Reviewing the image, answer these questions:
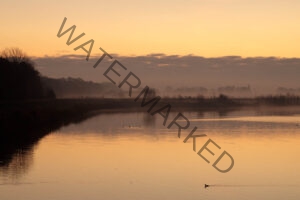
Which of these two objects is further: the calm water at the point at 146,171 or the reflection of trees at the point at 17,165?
the reflection of trees at the point at 17,165

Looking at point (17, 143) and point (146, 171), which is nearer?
point (146, 171)

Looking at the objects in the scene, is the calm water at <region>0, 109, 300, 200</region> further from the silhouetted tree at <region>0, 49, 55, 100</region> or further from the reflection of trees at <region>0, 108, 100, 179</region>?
the silhouetted tree at <region>0, 49, 55, 100</region>

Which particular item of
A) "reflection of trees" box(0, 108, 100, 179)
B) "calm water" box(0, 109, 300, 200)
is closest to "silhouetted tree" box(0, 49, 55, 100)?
"reflection of trees" box(0, 108, 100, 179)

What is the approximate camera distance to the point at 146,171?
59.9ft

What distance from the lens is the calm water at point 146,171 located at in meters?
14.5

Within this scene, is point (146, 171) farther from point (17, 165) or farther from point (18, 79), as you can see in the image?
point (18, 79)

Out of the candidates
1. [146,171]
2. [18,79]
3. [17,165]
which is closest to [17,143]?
[17,165]

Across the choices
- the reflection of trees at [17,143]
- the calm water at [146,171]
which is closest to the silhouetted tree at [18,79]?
the reflection of trees at [17,143]

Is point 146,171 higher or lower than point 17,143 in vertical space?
lower

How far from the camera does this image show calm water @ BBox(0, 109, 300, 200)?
1448cm

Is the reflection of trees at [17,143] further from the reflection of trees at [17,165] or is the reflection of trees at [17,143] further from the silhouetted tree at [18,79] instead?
the silhouetted tree at [18,79]

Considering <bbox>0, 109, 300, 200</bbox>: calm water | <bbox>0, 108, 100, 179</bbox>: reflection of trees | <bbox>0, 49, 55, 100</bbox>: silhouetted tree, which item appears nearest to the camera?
<bbox>0, 109, 300, 200</bbox>: calm water

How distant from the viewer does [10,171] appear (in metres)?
17.4

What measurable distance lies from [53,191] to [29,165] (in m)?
4.92
